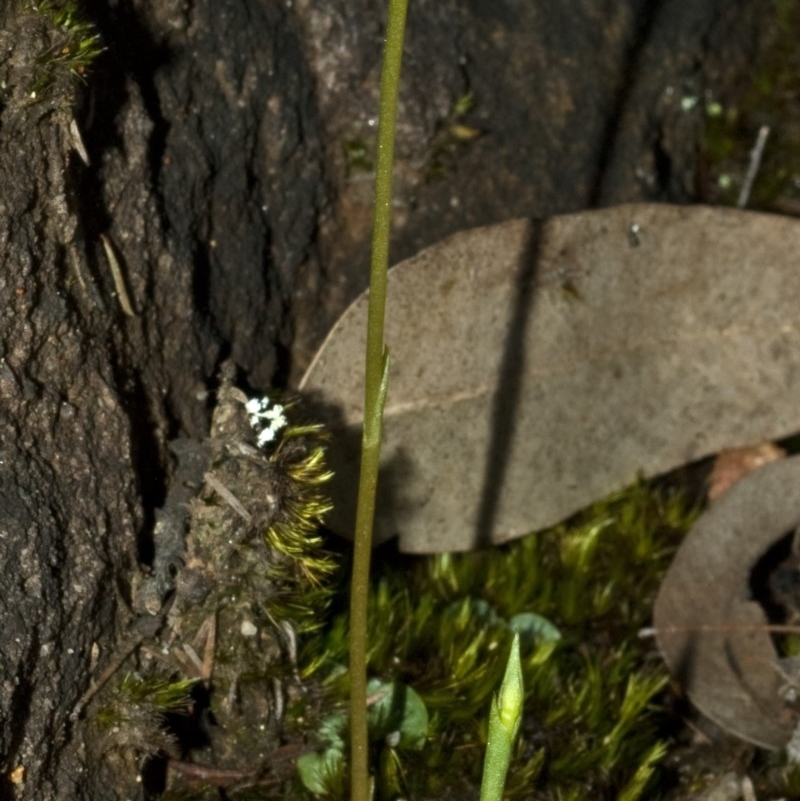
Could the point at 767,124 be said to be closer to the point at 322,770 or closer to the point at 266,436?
the point at 266,436

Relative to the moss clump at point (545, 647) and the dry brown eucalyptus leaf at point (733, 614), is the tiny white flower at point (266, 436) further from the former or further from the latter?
the dry brown eucalyptus leaf at point (733, 614)

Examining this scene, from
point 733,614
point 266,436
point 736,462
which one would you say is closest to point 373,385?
point 266,436

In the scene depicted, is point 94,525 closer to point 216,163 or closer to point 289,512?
point 289,512

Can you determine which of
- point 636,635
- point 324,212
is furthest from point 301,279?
point 636,635

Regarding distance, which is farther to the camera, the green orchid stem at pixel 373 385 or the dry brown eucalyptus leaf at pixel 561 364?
the dry brown eucalyptus leaf at pixel 561 364

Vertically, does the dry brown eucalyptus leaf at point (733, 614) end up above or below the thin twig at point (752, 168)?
below

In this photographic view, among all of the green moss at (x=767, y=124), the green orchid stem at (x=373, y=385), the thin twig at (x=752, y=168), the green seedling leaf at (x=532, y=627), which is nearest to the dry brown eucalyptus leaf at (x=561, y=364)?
the green seedling leaf at (x=532, y=627)
